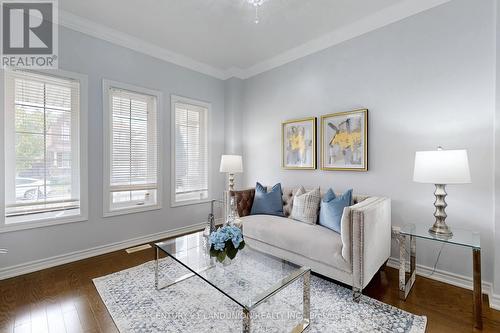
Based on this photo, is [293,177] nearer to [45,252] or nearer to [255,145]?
[255,145]

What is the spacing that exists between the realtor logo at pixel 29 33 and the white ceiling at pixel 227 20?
0.17m

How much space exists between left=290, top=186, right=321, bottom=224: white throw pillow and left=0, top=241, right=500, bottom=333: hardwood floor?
882 millimetres

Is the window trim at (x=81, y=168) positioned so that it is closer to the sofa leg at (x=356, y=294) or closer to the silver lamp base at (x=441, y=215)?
the sofa leg at (x=356, y=294)

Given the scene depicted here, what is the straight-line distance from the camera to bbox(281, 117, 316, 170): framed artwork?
11.1 ft

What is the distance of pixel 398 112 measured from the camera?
2.64 m

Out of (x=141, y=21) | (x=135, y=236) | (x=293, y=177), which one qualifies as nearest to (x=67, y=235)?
(x=135, y=236)

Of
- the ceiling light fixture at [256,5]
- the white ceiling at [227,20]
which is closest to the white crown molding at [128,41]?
the white ceiling at [227,20]

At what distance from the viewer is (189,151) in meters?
4.08

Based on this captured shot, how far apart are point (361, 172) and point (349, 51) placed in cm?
157

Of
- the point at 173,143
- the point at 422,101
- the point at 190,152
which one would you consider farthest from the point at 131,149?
the point at 422,101

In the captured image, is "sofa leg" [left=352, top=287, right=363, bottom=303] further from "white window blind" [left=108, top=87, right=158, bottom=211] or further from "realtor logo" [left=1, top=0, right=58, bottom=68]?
"realtor logo" [left=1, top=0, right=58, bottom=68]

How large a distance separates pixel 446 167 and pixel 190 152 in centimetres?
343

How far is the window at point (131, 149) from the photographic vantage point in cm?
315

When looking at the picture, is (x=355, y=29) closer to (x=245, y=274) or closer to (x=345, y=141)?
(x=345, y=141)
